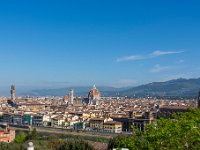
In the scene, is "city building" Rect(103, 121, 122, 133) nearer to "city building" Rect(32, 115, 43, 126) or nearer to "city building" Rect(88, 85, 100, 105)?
"city building" Rect(32, 115, 43, 126)

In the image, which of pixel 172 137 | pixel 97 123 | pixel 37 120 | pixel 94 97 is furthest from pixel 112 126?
pixel 94 97

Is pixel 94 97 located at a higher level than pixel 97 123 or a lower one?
higher

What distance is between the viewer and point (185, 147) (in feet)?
31.7

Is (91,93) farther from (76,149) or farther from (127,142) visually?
A: (127,142)

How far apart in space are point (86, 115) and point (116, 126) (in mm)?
14918

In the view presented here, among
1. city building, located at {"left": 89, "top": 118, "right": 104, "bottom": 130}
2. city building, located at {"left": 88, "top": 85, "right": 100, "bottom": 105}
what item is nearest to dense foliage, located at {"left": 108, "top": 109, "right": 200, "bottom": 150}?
city building, located at {"left": 89, "top": 118, "right": 104, "bottom": 130}

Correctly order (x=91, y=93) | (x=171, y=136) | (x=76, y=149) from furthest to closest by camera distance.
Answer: (x=91, y=93) → (x=76, y=149) → (x=171, y=136)

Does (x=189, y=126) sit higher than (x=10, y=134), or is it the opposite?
(x=189, y=126)

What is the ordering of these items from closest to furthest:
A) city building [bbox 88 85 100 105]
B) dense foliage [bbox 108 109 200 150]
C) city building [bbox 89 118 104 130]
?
dense foliage [bbox 108 109 200 150] → city building [bbox 89 118 104 130] → city building [bbox 88 85 100 105]

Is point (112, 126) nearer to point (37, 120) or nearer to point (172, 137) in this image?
point (37, 120)

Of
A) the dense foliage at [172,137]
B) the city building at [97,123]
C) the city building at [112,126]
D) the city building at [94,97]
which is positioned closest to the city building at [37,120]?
the city building at [97,123]

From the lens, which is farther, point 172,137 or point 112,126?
point 112,126

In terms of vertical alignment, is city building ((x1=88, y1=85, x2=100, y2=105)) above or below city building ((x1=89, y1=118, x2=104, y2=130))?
above

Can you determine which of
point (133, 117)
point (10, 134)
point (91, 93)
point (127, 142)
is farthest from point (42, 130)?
point (91, 93)
